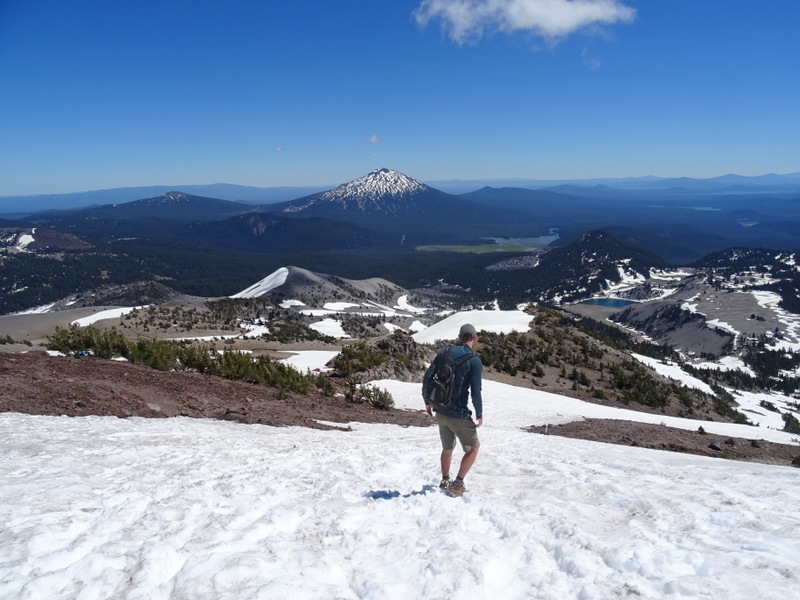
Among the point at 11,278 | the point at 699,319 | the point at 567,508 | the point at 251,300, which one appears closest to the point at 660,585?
the point at 567,508

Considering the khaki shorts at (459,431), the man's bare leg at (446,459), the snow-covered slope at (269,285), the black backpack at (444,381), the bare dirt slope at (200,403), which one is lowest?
the snow-covered slope at (269,285)

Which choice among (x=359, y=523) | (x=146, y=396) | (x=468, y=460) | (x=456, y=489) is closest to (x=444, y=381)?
(x=468, y=460)

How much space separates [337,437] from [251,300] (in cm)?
6580

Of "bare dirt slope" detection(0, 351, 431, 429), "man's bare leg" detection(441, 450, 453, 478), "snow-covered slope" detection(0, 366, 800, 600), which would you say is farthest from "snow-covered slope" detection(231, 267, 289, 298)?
"man's bare leg" detection(441, 450, 453, 478)

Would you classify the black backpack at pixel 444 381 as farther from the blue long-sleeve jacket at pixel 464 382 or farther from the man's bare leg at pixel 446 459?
the man's bare leg at pixel 446 459

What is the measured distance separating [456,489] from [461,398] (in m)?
1.26

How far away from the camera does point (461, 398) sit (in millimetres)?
5785

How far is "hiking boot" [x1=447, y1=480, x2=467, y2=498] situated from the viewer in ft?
19.8

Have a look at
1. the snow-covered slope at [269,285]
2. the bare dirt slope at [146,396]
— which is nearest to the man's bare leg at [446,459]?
the bare dirt slope at [146,396]

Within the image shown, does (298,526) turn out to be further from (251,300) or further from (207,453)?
(251,300)

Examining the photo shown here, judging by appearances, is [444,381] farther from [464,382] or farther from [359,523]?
[359,523]

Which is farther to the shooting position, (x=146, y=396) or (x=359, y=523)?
(x=146, y=396)

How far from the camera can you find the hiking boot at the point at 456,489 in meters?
6.03

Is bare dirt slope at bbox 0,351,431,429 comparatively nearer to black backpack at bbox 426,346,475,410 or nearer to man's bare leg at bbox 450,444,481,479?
man's bare leg at bbox 450,444,481,479
